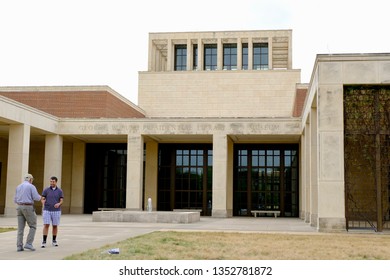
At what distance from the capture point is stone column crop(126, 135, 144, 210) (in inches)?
1330

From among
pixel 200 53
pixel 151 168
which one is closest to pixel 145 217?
pixel 151 168

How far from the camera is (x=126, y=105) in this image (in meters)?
44.1

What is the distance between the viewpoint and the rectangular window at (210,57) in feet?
171

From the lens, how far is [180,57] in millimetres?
52625

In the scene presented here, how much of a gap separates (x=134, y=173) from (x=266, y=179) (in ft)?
34.0

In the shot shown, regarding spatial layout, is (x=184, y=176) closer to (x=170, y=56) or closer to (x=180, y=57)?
(x=170, y=56)

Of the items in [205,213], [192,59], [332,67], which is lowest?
[205,213]

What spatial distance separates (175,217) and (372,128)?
33.4 ft

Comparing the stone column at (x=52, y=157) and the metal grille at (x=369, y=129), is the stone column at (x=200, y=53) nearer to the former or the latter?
the stone column at (x=52, y=157)

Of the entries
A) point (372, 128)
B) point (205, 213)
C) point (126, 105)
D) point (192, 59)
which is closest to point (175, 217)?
point (372, 128)

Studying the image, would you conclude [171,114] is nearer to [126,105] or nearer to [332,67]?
[126,105]

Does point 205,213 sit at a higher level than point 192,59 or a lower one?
lower

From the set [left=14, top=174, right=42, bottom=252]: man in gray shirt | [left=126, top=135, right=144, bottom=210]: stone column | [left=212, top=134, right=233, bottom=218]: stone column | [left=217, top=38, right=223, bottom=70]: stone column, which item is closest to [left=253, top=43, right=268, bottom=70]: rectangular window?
[left=217, top=38, right=223, bottom=70]: stone column

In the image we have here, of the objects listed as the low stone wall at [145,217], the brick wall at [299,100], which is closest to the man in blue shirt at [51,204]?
the low stone wall at [145,217]
